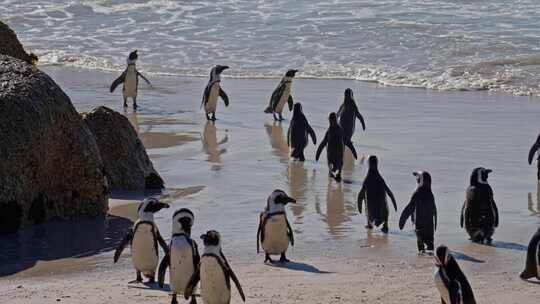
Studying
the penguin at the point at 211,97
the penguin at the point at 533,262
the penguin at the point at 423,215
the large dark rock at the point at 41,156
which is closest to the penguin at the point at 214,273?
the penguin at the point at 533,262

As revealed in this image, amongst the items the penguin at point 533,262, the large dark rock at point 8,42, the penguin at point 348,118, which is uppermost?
the large dark rock at point 8,42

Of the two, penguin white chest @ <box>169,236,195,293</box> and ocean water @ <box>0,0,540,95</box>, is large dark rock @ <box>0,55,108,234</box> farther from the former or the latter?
ocean water @ <box>0,0,540,95</box>

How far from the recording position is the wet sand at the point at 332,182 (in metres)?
7.06

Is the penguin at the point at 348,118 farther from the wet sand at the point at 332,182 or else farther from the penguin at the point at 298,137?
the penguin at the point at 298,137

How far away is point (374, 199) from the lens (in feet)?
29.5

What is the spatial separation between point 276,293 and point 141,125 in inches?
308

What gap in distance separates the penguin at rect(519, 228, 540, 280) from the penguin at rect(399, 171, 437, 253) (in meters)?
1.00

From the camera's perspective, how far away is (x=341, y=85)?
1839cm

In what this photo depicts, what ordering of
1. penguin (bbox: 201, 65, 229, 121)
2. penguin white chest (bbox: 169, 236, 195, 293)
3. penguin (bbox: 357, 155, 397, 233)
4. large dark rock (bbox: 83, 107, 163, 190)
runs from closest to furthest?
penguin white chest (bbox: 169, 236, 195, 293), penguin (bbox: 357, 155, 397, 233), large dark rock (bbox: 83, 107, 163, 190), penguin (bbox: 201, 65, 229, 121)

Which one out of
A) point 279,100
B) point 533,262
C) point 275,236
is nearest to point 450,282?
point 533,262

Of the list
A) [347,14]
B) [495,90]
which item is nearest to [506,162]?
[495,90]

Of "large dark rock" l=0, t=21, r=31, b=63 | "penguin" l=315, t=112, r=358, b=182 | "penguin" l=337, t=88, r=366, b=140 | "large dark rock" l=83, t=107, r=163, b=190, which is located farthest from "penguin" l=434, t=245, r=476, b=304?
"penguin" l=337, t=88, r=366, b=140

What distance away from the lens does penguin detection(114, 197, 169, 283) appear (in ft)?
23.7

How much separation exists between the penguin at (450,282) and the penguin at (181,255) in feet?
4.63
